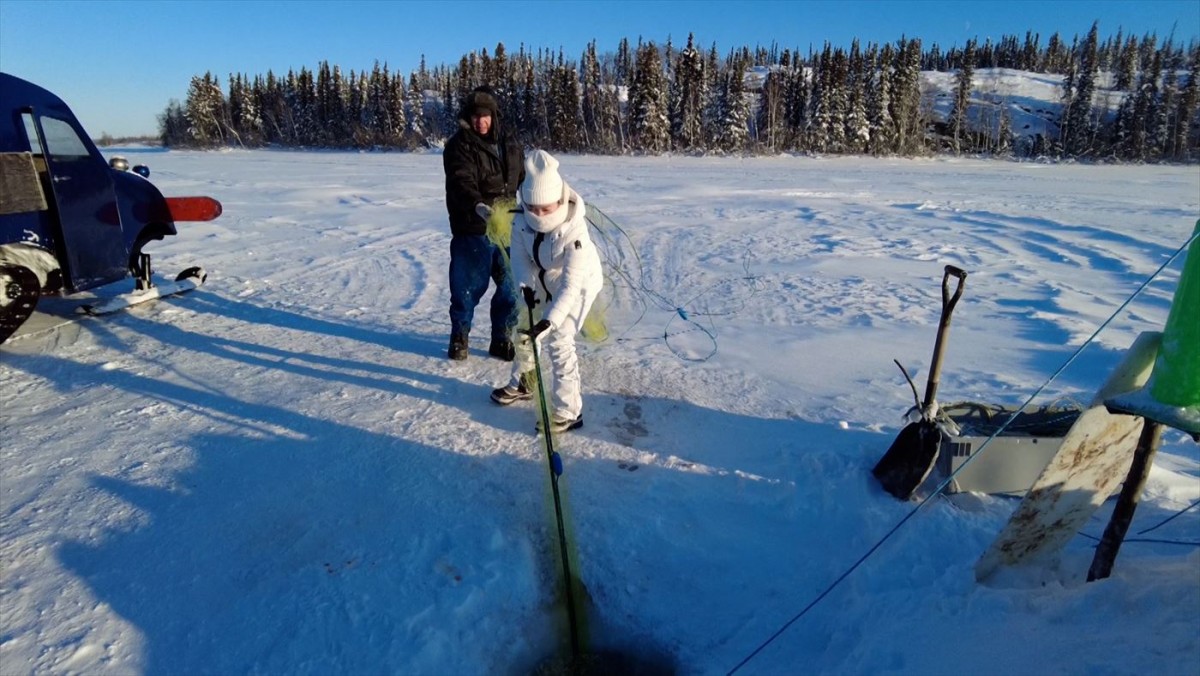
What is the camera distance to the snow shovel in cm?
355

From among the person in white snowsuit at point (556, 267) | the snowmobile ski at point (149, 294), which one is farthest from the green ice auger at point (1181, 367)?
the snowmobile ski at point (149, 294)

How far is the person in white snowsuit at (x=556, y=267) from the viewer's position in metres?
4.11

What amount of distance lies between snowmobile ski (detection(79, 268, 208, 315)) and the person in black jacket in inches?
165

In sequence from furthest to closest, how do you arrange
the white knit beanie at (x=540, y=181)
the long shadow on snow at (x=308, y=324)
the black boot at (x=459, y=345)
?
the long shadow on snow at (x=308, y=324) < the black boot at (x=459, y=345) < the white knit beanie at (x=540, y=181)

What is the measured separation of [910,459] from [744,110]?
6059 centimetres

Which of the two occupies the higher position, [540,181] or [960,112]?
[960,112]

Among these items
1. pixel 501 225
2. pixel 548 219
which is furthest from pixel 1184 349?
pixel 501 225

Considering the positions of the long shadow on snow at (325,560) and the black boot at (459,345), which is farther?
the black boot at (459,345)

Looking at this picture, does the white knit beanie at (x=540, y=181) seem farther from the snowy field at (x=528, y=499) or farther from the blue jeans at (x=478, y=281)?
the snowy field at (x=528, y=499)

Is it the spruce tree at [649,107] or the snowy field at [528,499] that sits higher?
the spruce tree at [649,107]

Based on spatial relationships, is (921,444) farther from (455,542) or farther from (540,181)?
(540,181)

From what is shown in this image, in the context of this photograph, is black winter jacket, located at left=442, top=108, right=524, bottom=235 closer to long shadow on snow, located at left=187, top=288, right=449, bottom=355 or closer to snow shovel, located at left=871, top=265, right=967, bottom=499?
long shadow on snow, located at left=187, top=288, right=449, bottom=355

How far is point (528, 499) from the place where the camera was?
3811 millimetres

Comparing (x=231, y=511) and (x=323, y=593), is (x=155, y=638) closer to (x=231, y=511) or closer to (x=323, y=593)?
(x=323, y=593)
